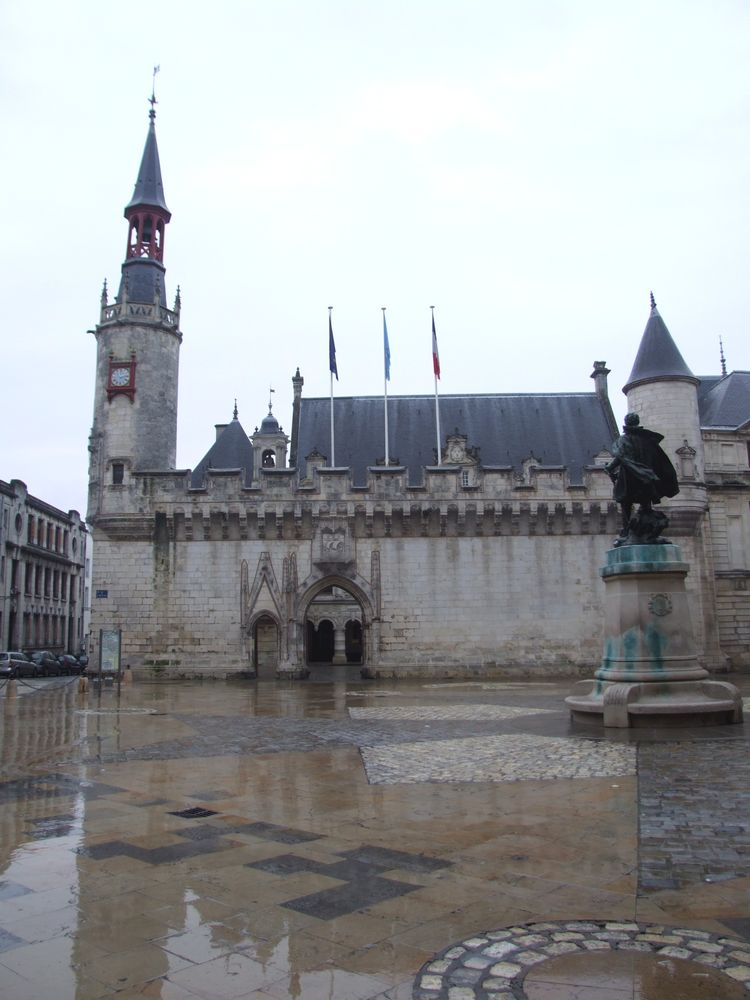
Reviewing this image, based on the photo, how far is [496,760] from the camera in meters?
9.45

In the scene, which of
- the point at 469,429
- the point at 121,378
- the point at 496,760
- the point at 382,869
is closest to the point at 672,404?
the point at 469,429

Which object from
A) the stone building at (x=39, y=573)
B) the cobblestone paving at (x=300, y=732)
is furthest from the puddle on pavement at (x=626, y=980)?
the stone building at (x=39, y=573)

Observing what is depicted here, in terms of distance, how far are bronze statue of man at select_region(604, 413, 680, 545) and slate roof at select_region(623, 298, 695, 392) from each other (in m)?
18.5

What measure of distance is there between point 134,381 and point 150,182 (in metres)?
9.47

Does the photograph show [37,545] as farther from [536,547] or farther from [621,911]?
[621,911]

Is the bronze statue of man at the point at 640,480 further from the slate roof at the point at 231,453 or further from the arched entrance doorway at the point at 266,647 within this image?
the slate roof at the point at 231,453

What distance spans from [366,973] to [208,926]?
1.03m

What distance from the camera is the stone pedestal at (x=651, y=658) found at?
11.2 m

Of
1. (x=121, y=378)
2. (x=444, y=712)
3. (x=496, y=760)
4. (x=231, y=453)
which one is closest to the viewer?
(x=496, y=760)

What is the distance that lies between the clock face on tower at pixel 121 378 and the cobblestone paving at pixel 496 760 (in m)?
22.8

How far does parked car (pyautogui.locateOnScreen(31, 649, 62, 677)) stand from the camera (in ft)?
121

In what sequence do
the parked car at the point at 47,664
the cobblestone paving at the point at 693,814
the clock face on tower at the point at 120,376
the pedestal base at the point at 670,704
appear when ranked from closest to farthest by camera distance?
the cobblestone paving at the point at 693,814, the pedestal base at the point at 670,704, the clock face on tower at the point at 120,376, the parked car at the point at 47,664

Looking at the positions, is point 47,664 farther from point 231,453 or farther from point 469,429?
point 469,429

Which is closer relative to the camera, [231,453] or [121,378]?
[121,378]
